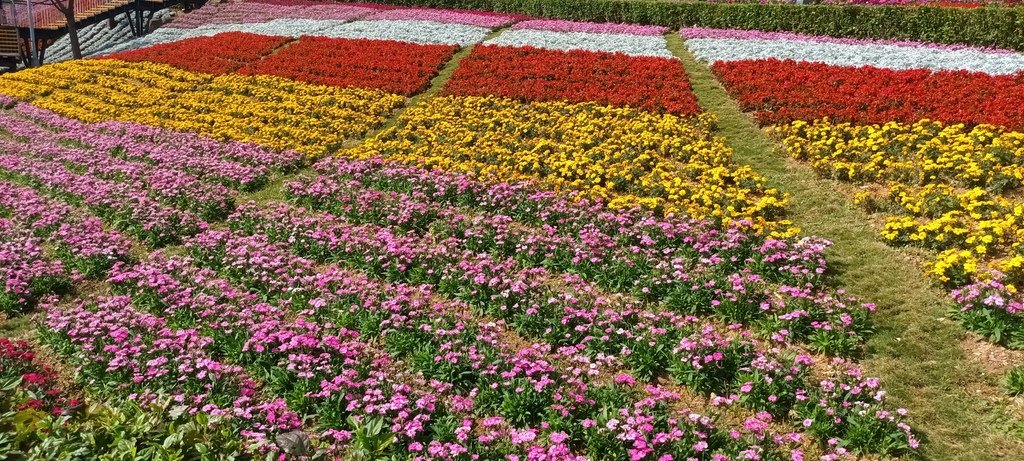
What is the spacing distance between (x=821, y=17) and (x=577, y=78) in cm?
1370

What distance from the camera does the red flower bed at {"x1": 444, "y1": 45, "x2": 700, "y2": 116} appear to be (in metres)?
17.2

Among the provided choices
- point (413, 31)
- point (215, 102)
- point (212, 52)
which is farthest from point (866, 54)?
point (212, 52)

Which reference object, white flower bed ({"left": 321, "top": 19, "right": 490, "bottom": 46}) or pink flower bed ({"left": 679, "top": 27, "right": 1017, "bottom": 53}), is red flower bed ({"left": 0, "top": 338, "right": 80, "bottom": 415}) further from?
pink flower bed ({"left": 679, "top": 27, "right": 1017, "bottom": 53})

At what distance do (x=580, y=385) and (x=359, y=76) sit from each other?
16.8 metres

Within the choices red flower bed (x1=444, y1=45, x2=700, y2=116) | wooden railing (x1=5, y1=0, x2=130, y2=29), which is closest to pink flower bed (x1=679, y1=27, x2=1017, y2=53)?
red flower bed (x1=444, y1=45, x2=700, y2=116)

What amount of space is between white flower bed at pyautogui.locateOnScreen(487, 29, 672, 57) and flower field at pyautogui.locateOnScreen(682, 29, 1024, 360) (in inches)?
125

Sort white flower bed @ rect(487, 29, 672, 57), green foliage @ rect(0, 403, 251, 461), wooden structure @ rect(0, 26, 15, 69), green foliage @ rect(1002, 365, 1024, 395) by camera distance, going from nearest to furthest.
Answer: green foliage @ rect(0, 403, 251, 461), green foliage @ rect(1002, 365, 1024, 395), white flower bed @ rect(487, 29, 672, 57), wooden structure @ rect(0, 26, 15, 69)

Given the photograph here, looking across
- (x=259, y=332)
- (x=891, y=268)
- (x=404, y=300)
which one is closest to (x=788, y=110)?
(x=891, y=268)

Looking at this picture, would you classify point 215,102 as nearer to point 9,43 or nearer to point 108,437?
point 108,437

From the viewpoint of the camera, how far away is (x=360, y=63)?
22859mm

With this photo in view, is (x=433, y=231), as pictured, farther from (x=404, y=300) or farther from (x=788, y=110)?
(x=788, y=110)

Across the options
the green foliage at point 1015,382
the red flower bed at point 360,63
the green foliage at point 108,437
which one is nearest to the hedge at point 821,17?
the red flower bed at point 360,63

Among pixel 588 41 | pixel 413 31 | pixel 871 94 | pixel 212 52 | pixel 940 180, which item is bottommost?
pixel 940 180

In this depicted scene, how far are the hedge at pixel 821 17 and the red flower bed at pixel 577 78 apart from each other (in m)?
9.63
